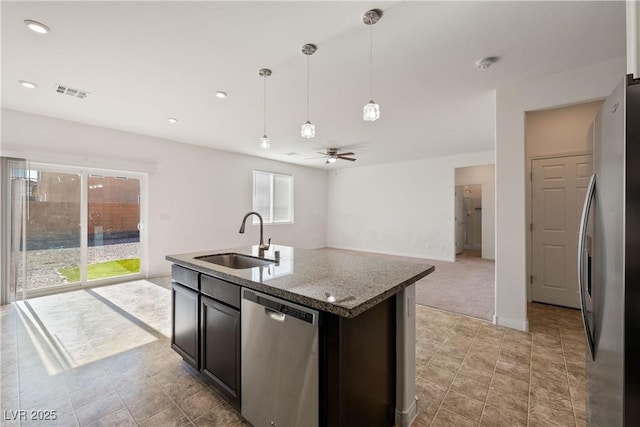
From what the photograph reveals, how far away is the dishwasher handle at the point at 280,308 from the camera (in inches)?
48.0

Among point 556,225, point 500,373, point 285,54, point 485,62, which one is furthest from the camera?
point 556,225

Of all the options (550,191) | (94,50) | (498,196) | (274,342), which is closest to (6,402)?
(274,342)

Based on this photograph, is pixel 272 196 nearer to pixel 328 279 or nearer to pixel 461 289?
pixel 461 289

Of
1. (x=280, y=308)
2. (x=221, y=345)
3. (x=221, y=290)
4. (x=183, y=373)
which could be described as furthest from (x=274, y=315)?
(x=183, y=373)

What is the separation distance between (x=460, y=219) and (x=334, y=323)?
7.81m

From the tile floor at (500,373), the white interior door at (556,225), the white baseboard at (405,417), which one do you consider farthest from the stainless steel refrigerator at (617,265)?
the white interior door at (556,225)

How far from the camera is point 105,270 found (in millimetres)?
4621

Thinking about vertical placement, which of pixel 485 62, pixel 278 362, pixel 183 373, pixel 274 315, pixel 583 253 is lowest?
pixel 183 373

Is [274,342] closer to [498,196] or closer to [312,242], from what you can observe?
[498,196]

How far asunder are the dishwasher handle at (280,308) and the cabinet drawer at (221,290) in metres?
0.11

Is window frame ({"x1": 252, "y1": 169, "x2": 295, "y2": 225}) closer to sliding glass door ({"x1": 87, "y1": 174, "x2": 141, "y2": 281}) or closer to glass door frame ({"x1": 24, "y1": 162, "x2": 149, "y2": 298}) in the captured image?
glass door frame ({"x1": 24, "y1": 162, "x2": 149, "y2": 298})

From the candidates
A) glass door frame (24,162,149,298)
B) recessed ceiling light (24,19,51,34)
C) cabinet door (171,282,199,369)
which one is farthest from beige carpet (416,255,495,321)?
glass door frame (24,162,149,298)

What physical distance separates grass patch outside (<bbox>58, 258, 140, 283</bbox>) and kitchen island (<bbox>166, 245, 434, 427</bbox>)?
339cm

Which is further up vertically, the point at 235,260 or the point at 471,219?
the point at 471,219
